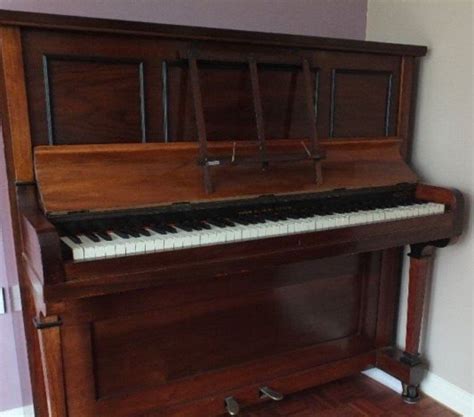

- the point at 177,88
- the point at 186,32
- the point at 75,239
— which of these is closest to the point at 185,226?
the point at 75,239

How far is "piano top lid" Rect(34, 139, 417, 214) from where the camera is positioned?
1.35 m

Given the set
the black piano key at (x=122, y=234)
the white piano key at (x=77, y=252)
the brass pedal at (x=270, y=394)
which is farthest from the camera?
the brass pedal at (x=270, y=394)

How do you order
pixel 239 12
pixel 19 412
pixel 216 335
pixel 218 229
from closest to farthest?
1. pixel 218 229
2. pixel 216 335
3. pixel 19 412
4. pixel 239 12

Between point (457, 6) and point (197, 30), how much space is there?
1.01 metres

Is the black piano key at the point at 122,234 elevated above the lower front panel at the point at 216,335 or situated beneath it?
elevated above

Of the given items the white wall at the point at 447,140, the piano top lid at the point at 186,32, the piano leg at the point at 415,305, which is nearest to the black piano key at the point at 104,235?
the piano top lid at the point at 186,32

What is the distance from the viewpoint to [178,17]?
1.88 metres

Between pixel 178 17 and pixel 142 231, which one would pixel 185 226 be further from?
pixel 178 17

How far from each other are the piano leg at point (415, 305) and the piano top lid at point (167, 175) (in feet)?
1.03

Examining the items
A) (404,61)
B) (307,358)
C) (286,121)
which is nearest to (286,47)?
(286,121)

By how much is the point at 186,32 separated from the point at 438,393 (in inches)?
67.6

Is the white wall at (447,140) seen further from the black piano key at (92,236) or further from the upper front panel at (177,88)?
the black piano key at (92,236)

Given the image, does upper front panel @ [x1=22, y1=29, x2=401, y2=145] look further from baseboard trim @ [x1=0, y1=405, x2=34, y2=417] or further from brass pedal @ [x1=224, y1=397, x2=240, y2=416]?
baseboard trim @ [x1=0, y1=405, x2=34, y2=417]

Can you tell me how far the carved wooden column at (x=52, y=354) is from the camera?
4.05 feet
